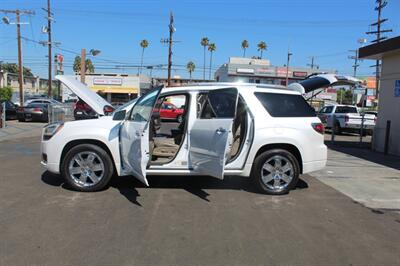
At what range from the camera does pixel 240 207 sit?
632 centimetres

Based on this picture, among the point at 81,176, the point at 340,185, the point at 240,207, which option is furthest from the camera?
the point at 340,185

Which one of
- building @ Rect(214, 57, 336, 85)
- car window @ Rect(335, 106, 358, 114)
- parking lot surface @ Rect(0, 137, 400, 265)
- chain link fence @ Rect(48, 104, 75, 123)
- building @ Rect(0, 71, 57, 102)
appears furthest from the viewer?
building @ Rect(214, 57, 336, 85)

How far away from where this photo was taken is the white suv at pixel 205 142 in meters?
6.77

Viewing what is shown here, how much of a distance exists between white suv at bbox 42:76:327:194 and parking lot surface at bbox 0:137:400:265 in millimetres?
395

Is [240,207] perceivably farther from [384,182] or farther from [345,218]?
[384,182]

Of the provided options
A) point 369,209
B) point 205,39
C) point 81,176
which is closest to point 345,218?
point 369,209

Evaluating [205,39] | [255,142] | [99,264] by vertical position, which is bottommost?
[99,264]

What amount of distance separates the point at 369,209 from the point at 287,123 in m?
1.88

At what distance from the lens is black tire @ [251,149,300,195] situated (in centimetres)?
708

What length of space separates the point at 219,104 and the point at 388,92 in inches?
397

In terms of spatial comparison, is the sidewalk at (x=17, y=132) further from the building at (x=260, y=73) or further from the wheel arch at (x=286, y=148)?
the building at (x=260, y=73)

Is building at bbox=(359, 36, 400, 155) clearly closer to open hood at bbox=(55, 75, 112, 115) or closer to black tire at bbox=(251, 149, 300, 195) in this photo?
black tire at bbox=(251, 149, 300, 195)

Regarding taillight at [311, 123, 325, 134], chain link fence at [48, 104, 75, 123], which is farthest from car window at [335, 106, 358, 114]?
taillight at [311, 123, 325, 134]

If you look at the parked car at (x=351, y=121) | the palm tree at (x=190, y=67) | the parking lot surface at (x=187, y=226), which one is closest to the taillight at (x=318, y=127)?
the parking lot surface at (x=187, y=226)
